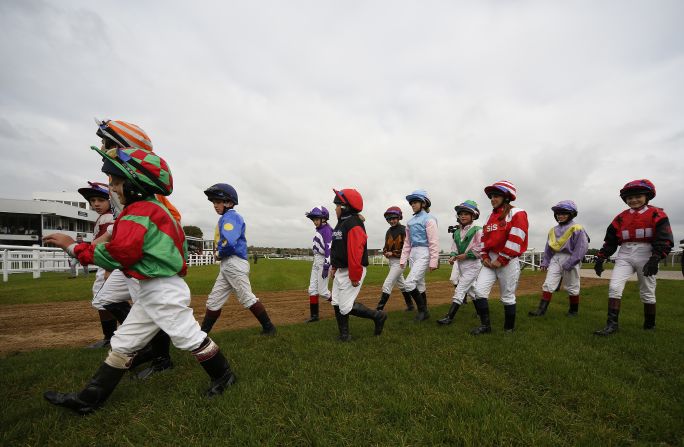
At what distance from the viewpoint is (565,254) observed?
6.43 metres

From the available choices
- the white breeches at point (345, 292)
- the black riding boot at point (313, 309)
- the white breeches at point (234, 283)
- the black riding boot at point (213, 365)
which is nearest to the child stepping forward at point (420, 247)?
the white breeches at point (345, 292)

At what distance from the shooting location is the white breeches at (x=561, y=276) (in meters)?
6.20

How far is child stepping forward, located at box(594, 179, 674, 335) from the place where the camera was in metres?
4.57

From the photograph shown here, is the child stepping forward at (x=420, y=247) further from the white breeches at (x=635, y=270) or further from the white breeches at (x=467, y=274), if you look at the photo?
the white breeches at (x=635, y=270)

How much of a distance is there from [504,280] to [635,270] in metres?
2.05

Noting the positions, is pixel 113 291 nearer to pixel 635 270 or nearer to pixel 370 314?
pixel 370 314

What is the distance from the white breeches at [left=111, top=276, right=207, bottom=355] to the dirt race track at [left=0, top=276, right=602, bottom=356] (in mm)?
2919

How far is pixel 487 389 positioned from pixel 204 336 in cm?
257

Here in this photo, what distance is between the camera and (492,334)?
4.62 meters

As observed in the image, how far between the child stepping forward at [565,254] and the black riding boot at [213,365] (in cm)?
571

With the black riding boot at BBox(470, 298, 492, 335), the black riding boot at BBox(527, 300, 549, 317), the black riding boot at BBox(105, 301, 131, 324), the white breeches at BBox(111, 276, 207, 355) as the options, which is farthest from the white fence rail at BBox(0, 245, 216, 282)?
the black riding boot at BBox(527, 300, 549, 317)

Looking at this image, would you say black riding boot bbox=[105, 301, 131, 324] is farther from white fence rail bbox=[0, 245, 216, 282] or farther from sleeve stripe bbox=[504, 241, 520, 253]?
sleeve stripe bbox=[504, 241, 520, 253]

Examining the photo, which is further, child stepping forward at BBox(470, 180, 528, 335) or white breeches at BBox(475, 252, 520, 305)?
white breeches at BBox(475, 252, 520, 305)

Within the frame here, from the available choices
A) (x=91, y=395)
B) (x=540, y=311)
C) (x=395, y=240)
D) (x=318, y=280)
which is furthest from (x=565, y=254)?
(x=91, y=395)
